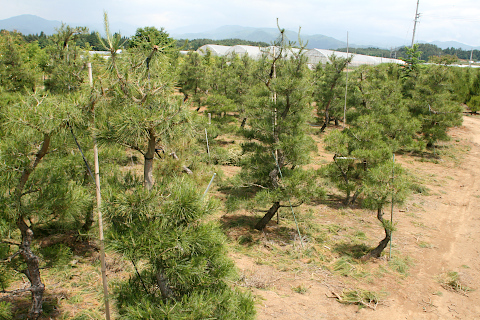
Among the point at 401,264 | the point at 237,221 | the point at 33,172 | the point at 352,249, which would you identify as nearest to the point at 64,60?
the point at 33,172

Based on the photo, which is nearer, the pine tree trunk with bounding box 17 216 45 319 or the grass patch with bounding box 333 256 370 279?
the pine tree trunk with bounding box 17 216 45 319

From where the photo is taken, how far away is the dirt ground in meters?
5.82

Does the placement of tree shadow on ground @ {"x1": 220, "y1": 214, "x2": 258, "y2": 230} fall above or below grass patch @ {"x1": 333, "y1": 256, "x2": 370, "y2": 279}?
above

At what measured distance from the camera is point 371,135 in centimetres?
1030

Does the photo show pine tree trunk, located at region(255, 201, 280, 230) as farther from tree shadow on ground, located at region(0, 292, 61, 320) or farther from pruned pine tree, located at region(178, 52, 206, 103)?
pruned pine tree, located at region(178, 52, 206, 103)

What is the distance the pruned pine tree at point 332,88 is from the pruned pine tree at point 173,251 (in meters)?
16.1

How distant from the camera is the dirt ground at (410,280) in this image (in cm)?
582

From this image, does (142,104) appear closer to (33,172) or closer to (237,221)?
(33,172)

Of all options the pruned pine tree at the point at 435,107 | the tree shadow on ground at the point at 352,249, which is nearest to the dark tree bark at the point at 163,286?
the tree shadow on ground at the point at 352,249

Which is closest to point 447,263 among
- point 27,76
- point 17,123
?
point 17,123

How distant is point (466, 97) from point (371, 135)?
2631 centimetres

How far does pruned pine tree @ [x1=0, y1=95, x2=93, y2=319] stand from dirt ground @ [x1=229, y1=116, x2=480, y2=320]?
3.42 meters

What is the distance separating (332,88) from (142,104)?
18240mm

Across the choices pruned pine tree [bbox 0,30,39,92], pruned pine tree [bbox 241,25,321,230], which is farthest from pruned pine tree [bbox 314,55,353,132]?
pruned pine tree [bbox 0,30,39,92]
